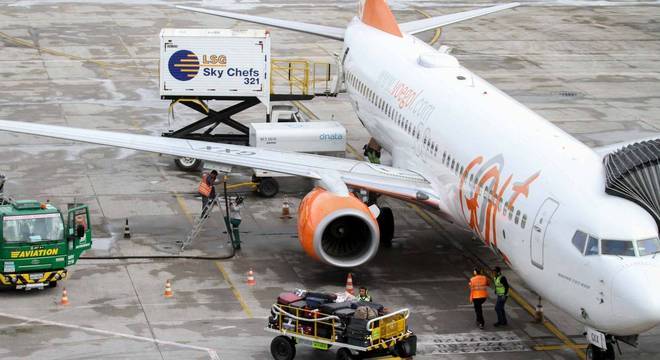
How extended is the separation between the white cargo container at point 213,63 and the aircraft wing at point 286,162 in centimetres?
833

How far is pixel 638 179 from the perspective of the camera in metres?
28.4

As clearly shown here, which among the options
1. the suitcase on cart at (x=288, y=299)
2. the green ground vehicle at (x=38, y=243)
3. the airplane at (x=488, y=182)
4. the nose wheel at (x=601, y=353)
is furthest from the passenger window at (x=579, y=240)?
the green ground vehicle at (x=38, y=243)

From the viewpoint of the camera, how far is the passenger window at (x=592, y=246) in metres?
27.2

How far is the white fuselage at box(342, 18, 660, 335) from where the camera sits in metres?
26.8

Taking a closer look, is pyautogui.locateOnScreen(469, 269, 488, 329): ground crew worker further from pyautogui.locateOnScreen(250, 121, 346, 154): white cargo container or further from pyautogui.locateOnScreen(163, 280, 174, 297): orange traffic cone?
pyautogui.locateOnScreen(250, 121, 346, 154): white cargo container

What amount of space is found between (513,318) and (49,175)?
1939 centimetres

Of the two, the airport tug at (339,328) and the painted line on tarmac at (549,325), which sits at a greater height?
the airport tug at (339,328)

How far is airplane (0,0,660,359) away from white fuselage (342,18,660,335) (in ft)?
0.12

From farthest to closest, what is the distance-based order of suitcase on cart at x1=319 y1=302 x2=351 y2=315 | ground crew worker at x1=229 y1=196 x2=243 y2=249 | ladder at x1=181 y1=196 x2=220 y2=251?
1. ladder at x1=181 y1=196 x2=220 y2=251
2. ground crew worker at x1=229 y1=196 x2=243 y2=249
3. suitcase on cart at x1=319 y1=302 x2=351 y2=315

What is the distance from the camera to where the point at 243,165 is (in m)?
37.2

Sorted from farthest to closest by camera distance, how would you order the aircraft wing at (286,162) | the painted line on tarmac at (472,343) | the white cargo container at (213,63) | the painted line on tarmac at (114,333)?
the white cargo container at (213,63) → the aircraft wing at (286,162) → the painted line on tarmac at (472,343) → the painted line on tarmac at (114,333)

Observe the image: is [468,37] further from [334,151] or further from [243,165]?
[243,165]

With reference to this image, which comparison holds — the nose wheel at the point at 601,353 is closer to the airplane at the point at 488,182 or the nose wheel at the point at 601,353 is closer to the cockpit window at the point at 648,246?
Result: the airplane at the point at 488,182

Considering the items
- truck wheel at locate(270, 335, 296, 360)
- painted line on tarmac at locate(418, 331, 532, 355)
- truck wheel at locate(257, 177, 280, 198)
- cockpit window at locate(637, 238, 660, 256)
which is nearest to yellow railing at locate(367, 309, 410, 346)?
painted line on tarmac at locate(418, 331, 532, 355)
